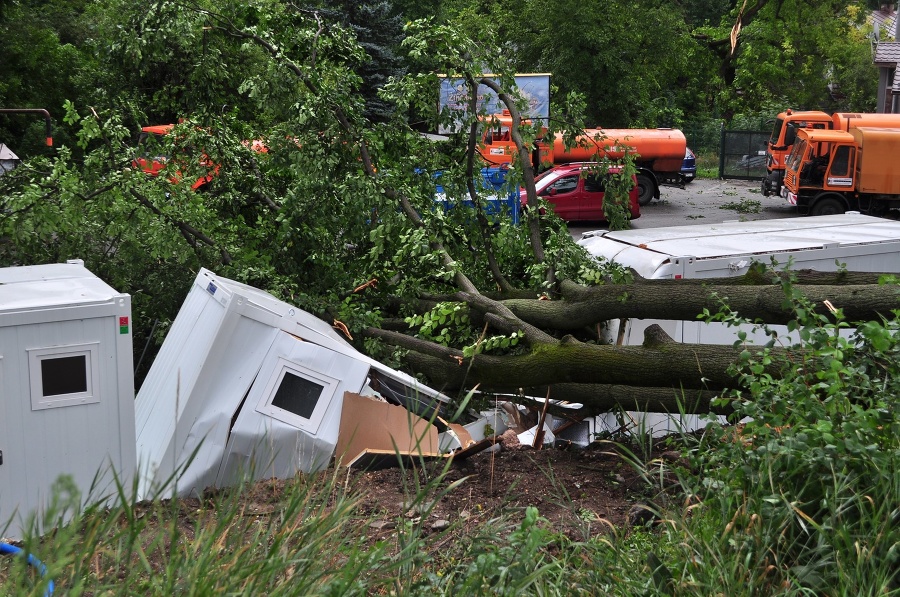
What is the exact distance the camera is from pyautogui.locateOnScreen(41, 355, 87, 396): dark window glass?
5.91m

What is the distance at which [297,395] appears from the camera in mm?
6699

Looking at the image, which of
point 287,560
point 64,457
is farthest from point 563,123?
point 287,560

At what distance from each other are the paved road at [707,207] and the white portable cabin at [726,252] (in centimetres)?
1196

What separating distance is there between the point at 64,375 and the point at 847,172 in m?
22.0

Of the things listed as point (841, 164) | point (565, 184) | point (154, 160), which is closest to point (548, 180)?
point (565, 184)

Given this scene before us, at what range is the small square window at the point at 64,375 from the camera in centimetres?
588

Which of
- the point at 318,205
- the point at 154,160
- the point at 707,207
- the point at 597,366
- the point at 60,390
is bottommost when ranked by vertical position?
the point at 707,207

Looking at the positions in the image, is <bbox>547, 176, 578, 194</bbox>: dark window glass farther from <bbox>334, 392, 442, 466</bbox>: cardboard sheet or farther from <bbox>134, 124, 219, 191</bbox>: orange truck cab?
<bbox>334, 392, 442, 466</bbox>: cardboard sheet

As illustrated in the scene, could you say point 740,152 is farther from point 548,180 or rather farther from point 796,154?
point 548,180

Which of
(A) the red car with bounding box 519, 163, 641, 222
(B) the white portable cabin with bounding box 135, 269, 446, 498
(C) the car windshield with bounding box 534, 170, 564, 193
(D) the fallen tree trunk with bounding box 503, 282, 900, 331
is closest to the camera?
(D) the fallen tree trunk with bounding box 503, 282, 900, 331

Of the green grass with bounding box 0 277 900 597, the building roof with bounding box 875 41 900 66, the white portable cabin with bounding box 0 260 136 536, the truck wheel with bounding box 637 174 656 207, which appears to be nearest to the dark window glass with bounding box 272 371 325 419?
the white portable cabin with bounding box 0 260 136 536

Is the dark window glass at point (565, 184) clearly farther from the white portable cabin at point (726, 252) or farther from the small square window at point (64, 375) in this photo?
the small square window at point (64, 375)

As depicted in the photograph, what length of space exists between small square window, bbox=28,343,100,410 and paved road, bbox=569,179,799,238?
16323mm

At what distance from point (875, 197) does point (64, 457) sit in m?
22.5
